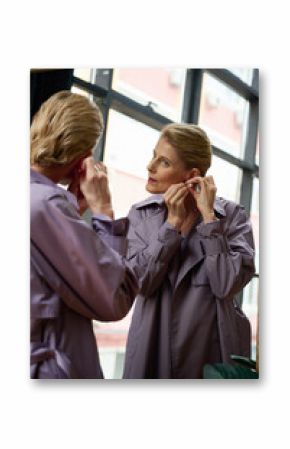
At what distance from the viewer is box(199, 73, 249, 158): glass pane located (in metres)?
1.96

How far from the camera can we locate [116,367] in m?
1.88

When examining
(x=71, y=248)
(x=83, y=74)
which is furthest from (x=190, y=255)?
(x=83, y=74)

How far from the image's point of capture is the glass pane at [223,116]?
1964 mm

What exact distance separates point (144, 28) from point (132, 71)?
16 centimetres

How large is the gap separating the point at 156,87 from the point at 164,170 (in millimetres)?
265

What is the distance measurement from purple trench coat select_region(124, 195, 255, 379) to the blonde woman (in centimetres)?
8

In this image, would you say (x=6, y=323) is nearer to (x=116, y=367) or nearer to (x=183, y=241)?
(x=116, y=367)

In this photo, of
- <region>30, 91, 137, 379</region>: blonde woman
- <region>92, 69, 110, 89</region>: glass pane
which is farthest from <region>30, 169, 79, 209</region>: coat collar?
<region>92, 69, 110, 89</region>: glass pane

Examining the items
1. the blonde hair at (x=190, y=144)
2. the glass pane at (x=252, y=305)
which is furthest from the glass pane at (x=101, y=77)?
the glass pane at (x=252, y=305)

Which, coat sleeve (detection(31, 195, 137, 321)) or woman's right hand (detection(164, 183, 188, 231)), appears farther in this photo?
woman's right hand (detection(164, 183, 188, 231))

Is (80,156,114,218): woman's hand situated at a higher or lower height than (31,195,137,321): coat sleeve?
higher

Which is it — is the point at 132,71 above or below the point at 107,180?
above

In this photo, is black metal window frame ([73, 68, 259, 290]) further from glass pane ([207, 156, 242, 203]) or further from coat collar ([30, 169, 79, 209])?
coat collar ([30, 169, 79, 209])

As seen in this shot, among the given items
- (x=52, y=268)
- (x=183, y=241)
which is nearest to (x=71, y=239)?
(x=52, y=268)
